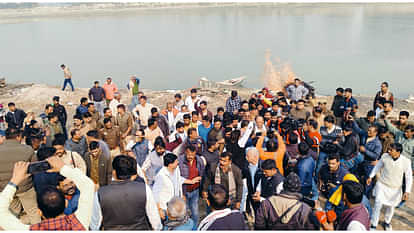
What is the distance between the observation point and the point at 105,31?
186ft

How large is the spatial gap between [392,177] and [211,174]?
111 inches

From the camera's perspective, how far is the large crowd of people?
3.14 m

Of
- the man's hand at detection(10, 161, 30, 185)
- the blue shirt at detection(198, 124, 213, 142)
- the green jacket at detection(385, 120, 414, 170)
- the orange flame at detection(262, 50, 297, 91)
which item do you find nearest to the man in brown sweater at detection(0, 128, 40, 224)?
the man's hand at detection(10, 161, 30, 185)

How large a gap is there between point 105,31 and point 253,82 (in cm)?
4194

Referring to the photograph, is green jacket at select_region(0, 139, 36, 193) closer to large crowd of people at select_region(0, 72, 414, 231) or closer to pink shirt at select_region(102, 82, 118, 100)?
large crowd of people at select_region(0, 72, 414, 231)

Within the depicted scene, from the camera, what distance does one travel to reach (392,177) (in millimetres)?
4805

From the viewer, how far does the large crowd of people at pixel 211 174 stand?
3.14 meters

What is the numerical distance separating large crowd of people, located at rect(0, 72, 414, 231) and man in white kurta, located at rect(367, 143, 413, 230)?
0.05 feet

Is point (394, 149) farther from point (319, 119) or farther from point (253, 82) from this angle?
point (253, 82)

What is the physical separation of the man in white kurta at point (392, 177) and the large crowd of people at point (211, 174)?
0.01 metres

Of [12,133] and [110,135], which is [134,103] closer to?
[110,135]

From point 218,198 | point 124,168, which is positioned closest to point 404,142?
point 218,198

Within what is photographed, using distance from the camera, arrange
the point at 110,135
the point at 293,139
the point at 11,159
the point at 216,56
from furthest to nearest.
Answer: the point at 216,56
the point at 110,135
the point at 293,139
the point at 11,159

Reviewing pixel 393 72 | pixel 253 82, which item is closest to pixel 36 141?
pixel 253 82
